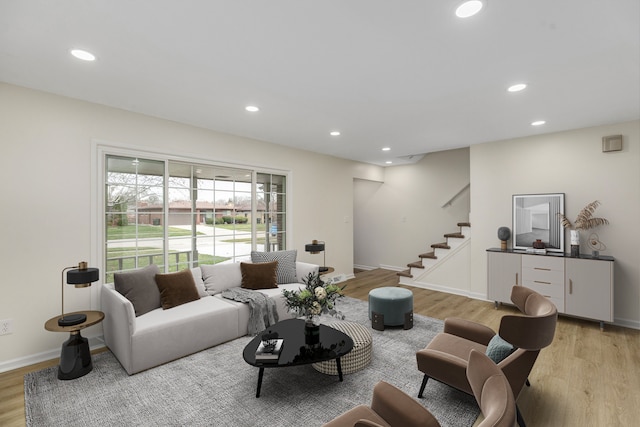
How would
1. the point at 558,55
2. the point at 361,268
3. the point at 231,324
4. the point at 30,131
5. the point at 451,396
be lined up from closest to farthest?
the point at 558,55 → the point at 451,396 → the point at 30,131 → the point at 231,324 → the point at 361,268

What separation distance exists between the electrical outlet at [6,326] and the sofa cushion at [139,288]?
86 cm

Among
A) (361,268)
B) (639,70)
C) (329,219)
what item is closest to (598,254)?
(639,70)

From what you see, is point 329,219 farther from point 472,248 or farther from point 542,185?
point 542,185

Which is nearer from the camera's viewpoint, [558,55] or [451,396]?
[558,55]

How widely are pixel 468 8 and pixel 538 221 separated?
3936mm

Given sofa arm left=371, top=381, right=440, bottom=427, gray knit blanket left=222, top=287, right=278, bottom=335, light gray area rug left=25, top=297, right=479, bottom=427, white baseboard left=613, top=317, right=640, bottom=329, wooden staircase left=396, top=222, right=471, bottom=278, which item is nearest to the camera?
sofa arm left=371, top=381, right=440, bottom=427

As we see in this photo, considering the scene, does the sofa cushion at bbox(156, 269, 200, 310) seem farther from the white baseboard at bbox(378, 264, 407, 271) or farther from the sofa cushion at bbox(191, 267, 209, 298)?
the white baseboard at bbox(378, 264, 407, 271)

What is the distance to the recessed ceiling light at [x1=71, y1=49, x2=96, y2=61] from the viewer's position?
2.20 metres

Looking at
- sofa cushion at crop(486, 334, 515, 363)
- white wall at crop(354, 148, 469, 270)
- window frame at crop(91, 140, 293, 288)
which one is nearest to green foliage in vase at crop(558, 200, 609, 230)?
white wall at crop(354, 148, 469, 270)

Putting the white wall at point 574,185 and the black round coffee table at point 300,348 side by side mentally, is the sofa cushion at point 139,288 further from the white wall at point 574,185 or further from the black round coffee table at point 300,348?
the white wall at point 574,185

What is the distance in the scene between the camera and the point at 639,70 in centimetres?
244

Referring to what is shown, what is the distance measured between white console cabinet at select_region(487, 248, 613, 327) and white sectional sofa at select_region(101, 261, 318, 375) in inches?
130

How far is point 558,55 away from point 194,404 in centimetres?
383

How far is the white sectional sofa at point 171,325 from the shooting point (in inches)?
106
